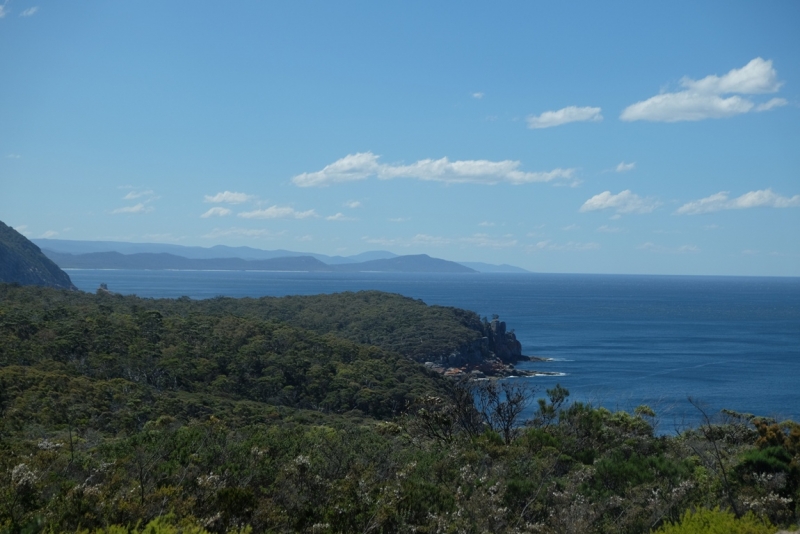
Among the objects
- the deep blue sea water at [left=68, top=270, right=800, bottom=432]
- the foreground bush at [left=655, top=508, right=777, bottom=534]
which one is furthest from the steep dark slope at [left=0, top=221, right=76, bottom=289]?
the foreground bush at [left=655, top=508, right=777, bottom=534]

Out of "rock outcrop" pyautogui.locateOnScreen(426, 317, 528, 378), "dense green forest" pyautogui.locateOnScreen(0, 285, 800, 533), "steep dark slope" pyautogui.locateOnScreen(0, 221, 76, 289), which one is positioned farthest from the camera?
"steep dark slope" pyautogui.locateOnScreen(0, 221, 76, 289)

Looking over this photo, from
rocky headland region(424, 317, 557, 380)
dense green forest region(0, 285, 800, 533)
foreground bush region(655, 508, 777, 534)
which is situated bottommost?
rocky headland region(424, 317, 557, 380)

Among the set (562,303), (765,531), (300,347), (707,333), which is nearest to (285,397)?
(300,347)

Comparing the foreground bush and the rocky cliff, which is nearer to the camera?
the foreground bush

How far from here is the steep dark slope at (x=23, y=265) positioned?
117m

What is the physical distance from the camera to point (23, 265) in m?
124

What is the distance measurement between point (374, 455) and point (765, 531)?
7.23 m

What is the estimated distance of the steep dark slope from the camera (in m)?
117

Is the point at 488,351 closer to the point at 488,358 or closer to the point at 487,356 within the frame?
the point at 487,356

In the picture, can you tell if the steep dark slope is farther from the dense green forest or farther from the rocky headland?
the dense green forest

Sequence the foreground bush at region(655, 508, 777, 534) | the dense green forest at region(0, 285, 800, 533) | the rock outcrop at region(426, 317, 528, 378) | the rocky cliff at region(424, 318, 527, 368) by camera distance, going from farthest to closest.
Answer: the rocky cliff at region(424, 318, 527, 368) < the rock outcrop at region(426, 317, 528, 378) < the dense green forest at region(0, 285, 800, 533) < the foreground bush at region(655, 508, 777, 534)

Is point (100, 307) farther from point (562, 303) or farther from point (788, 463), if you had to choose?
point (562, 303)

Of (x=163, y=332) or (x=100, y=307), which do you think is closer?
(x=163, y=332)

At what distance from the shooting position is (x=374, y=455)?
13812 millimetres
